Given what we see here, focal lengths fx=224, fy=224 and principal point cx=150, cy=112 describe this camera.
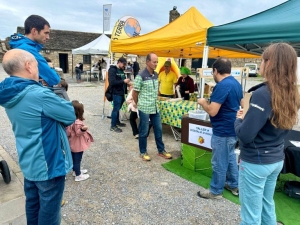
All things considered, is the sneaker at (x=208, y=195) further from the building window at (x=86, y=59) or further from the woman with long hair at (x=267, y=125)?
the building window at (x=86, y=59)

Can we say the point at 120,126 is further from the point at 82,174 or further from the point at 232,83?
the point at 232,83

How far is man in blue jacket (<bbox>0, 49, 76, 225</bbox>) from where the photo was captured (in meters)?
1.39

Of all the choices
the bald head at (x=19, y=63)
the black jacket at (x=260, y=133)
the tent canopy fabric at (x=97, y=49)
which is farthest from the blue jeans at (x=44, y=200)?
the tent canopy fabric at (x=97, y=49)

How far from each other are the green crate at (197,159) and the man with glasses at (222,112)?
0.78 m

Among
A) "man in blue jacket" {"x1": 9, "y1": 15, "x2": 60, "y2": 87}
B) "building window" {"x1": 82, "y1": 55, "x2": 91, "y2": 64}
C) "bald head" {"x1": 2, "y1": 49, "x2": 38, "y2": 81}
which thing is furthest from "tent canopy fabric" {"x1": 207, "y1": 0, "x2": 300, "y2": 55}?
"building window" {"x1": 82, "y1": 55, "x2": 91, "y2": 64}

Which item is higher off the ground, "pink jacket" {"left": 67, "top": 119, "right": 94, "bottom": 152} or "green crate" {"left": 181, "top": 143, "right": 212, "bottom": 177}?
"pink jacket" {"left": 67, "top": 119, "right": 94, "bottom": 152}

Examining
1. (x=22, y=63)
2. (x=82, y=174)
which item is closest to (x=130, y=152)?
(x=82, y=174)

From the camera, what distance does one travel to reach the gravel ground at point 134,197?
2.42 meters

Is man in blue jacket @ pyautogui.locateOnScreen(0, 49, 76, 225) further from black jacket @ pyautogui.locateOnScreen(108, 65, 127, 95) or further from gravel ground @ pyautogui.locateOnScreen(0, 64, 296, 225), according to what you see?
black jacket @ pyautogui.locateOnScreen(108, 65, 127, 95)

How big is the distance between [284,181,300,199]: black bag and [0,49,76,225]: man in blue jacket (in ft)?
8.80

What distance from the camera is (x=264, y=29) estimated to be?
3.02 m

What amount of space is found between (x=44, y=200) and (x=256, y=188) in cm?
151

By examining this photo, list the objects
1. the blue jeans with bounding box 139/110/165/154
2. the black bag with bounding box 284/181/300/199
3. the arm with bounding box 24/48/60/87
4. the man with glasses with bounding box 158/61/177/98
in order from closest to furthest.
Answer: the arm with bounding box 24/48/60/87, the black bag with bounding box 284/181/300/199, the blue jeans with bounding box 139/110/165/154, the man with glasses with bounding box 158/61/177/98

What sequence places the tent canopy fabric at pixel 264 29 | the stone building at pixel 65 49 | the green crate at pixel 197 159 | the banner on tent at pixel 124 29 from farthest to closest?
the stone building at pixel 65 49 < the banner on tent at pixel 124 29 < the green crate at pixel 197 159 < the tent canopy fabric at pixel 264 29
